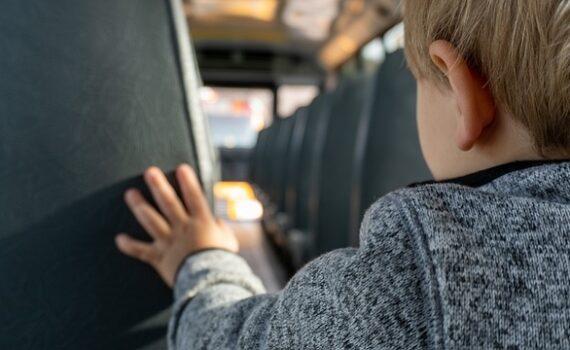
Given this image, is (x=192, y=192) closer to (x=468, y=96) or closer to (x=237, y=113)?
(x=468, y=96)

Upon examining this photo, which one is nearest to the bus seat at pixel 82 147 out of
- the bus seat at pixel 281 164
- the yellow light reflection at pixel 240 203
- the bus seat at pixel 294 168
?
the bus seat at pixel 294 168

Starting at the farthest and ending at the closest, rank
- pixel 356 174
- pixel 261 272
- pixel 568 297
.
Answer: pixel 261 272, pixel 356 174, pixel 568 297

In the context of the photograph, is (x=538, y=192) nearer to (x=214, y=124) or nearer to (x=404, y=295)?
(x=404, y=295)

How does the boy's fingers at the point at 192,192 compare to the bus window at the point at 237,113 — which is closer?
the boy's fingers at the point at 192,192

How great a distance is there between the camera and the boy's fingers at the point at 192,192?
660 millimetres

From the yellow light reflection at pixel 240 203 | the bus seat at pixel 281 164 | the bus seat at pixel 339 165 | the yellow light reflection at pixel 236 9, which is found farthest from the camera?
the yellow light reflection at pixel 236 9

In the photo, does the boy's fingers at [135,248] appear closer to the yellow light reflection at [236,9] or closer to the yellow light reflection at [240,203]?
the yellow light reflection at [240,203]

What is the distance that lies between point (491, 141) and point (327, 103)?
195 cm

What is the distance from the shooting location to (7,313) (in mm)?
587

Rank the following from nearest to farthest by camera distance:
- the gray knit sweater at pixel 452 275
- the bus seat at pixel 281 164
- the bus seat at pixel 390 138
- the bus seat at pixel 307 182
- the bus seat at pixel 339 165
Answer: the gray knit sweater at pixel 452 275 < the bus seat at pixel 390 138 < the bus seat at pixel 339 165 < the bus seat at pixel 307 182 < the bus seat at pixel 281 164

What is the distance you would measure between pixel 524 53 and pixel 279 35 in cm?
900

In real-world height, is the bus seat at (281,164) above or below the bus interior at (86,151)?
below

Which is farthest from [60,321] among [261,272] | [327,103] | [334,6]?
[334,6]

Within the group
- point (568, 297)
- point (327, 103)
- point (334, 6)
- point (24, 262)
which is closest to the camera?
point (568, 297)
